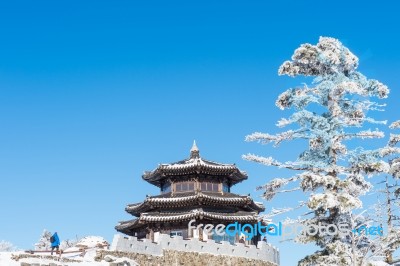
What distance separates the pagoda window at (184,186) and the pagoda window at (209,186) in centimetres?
91

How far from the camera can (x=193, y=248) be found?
1352 inches

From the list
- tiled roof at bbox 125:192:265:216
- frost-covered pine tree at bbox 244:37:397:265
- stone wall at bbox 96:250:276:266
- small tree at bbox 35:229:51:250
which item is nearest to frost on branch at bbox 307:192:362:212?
frost-covered pine tree at bbox 244:37:397:265

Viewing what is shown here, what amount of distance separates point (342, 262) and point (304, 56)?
7771 millimetres

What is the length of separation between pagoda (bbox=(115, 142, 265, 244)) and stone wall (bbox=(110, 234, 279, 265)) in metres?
1.90

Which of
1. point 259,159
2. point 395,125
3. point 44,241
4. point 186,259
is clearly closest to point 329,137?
point 259,159

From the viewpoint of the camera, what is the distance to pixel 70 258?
2556 cm

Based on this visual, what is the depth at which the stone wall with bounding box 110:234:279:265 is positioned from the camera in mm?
30389

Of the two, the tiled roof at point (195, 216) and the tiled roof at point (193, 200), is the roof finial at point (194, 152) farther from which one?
the tiled roof at point (195, 216)

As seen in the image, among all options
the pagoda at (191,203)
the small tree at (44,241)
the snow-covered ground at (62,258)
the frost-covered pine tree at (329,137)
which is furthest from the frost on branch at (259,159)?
the small tree at (44,241)

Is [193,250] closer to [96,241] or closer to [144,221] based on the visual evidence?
[144,221]

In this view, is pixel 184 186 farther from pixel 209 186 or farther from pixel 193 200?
pixel 193 200

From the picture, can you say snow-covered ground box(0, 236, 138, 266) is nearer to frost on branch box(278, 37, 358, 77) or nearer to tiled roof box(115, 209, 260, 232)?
tiled roof box(115, 209, 260, 232)

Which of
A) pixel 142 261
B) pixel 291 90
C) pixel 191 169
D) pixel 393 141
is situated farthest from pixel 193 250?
pixel 291 90

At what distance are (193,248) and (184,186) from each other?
6.77 m
